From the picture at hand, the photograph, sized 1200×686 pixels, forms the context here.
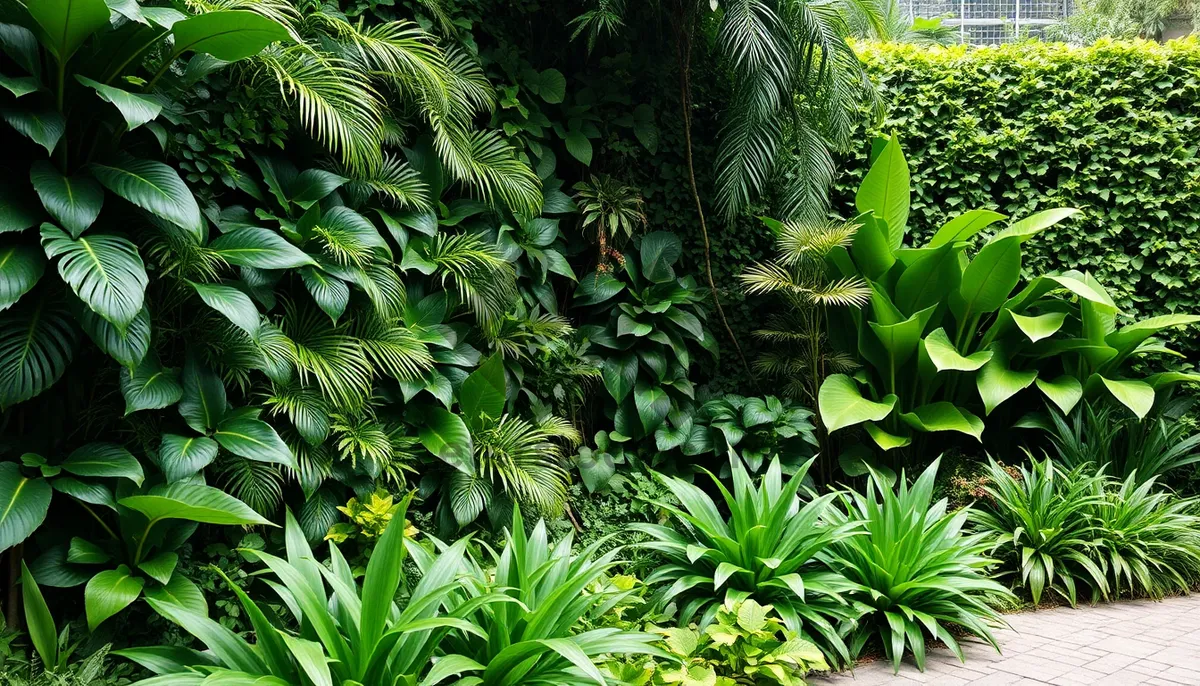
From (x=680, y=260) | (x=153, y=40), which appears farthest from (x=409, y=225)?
(x=680, y=260)

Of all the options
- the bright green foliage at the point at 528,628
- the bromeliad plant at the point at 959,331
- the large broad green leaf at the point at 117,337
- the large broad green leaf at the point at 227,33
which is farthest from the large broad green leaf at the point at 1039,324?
the large broad green leaf at the point at 117,337

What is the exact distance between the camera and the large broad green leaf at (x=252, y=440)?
2.95 meters

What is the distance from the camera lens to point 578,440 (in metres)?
4.50

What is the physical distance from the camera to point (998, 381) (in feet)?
16.5

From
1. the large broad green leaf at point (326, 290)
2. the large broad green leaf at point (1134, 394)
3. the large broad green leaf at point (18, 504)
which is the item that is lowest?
the large broad green leaf at point (18, 504)

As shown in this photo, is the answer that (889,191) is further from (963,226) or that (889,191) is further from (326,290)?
(326,290)

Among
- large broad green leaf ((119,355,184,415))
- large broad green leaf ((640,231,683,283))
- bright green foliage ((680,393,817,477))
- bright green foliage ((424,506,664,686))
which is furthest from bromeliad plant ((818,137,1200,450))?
large broad green leaf ((119,355,184,415))

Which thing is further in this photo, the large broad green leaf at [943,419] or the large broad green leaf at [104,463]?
the large broad green leaf at [943,419]

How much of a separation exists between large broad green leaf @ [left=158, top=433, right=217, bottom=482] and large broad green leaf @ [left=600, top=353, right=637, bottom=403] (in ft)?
7.84

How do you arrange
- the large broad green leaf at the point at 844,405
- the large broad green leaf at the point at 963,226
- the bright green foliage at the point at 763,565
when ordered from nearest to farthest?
the bright green foliage at the point at 763,565, the large broad green leaf at the point at 844,405, the large broad green leaf at the point at 963,226

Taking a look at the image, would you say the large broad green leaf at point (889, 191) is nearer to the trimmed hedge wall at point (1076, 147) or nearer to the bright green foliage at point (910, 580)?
the trimmed hedge wall at point (1076, 147)

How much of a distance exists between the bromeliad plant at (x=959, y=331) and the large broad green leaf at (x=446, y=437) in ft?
7.29

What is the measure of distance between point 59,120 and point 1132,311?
20.8 ft

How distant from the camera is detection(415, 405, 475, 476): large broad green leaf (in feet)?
12.2
